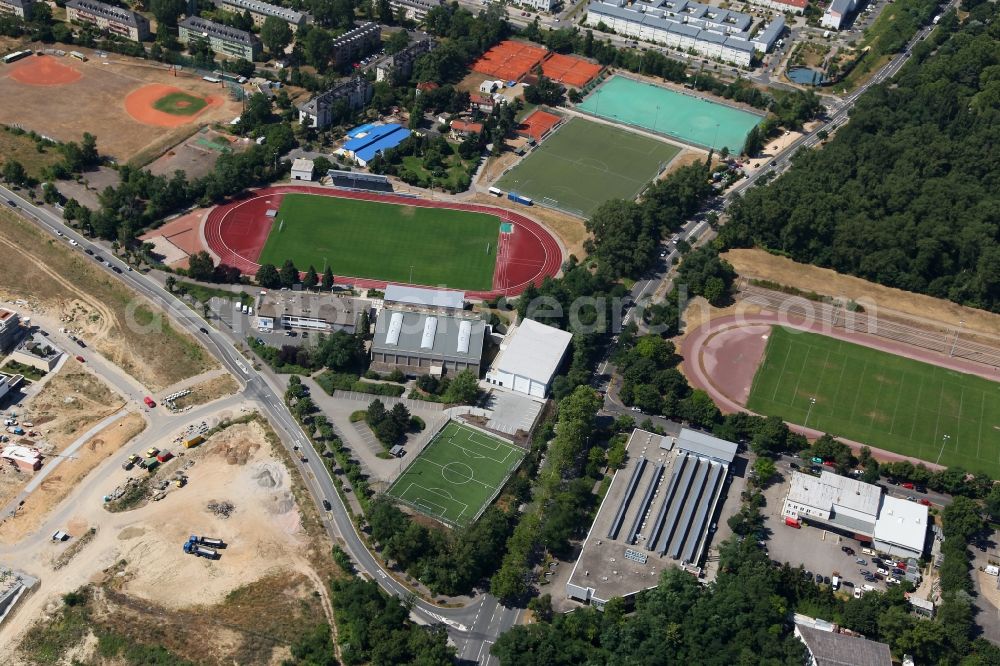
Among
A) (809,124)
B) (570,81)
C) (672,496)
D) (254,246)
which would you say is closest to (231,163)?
(254,246)

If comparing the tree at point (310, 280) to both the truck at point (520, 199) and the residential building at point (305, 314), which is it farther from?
the truck at point (520, 199)

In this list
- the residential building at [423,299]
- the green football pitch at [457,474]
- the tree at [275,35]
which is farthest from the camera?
the tree at [275,35]

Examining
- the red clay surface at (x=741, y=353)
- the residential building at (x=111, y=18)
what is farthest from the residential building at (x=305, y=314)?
the residential building at (x=111, y=18)

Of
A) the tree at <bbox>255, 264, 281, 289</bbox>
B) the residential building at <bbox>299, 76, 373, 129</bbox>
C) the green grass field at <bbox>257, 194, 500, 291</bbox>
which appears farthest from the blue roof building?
the tree at <bbox>255, 264, 281, 289</bbox>

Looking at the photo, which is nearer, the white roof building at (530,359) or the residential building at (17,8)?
the white roof building at (530,359)

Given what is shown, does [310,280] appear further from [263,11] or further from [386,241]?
[263,11]

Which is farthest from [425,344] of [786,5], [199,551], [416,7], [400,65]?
[786,5]

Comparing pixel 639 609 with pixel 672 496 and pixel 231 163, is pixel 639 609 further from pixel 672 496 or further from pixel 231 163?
pixel 231 163
